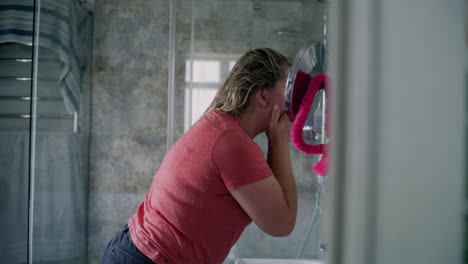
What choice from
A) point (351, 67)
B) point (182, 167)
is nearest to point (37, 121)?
point (182, 167)

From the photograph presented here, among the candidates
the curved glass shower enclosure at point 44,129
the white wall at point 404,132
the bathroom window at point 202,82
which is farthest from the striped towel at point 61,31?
the white wall at point 404,132

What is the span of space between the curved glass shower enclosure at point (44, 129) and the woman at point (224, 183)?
73 centimetres

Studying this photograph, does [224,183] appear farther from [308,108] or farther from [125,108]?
[125,108]

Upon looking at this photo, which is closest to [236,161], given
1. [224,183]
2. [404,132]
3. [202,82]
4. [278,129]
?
[224,183]

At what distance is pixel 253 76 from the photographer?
70 cm

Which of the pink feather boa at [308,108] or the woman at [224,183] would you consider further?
the woman at [224,183]

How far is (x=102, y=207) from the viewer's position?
173 centimetres

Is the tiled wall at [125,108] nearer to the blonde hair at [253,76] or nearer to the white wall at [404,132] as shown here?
the blonde hair at [253,76]

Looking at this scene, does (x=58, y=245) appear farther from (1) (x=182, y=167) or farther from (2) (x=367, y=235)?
(2) (x=367, y=235)

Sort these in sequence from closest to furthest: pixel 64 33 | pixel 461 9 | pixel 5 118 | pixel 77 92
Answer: pixel 461 9 → pixel 5 118 → pixel 64 33 → pixel 77 92

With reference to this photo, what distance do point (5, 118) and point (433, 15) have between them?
140cm

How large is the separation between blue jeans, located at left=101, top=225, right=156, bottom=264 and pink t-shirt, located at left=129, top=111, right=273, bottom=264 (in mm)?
16

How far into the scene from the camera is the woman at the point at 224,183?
62 centimetres

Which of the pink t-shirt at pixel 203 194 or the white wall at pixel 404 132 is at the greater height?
the white wall at pixel 404 132
